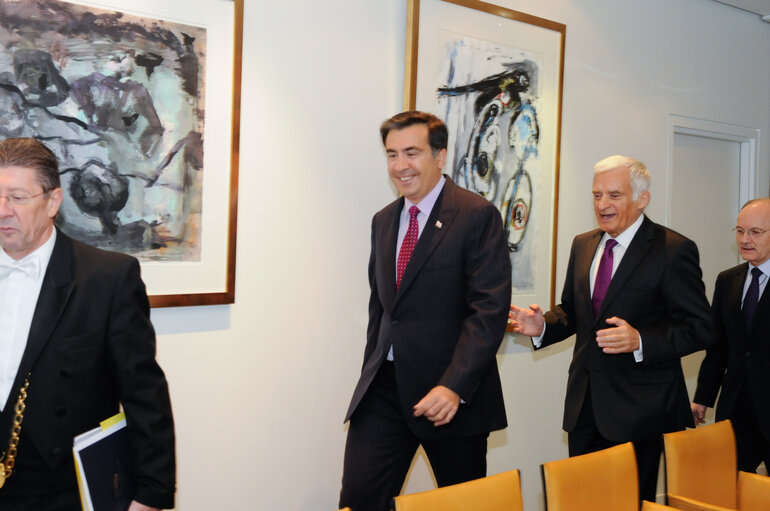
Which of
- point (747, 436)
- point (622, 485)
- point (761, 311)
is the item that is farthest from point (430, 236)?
point (747, 436)

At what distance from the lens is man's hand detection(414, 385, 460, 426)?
7.61 feet

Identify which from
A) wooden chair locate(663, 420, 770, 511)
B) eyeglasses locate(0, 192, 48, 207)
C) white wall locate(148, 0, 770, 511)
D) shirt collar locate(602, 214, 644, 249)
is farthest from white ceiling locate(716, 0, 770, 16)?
eyeglasses locate(0, 192, 48, 207)

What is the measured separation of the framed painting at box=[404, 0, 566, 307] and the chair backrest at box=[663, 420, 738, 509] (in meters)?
1.47

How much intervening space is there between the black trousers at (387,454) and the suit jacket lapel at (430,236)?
34 cm

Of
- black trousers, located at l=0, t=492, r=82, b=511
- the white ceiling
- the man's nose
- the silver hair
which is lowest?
black trousers, located at l=0, t=492, r=82, b=511

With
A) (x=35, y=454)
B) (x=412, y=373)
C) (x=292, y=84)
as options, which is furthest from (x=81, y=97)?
(x=412, y=373)

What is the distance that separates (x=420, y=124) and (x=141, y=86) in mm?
1093

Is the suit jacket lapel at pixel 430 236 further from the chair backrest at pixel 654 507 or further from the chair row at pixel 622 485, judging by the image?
the chair backrest at pixel 654 507

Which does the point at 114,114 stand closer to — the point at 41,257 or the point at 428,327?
the point at 41,257

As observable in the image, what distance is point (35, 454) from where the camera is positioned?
5.63 ft

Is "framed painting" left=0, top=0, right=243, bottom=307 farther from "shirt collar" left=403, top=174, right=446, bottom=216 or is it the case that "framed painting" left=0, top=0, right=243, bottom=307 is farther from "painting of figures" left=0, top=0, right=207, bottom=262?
"shirt collar" left=403, top=174, right=446, bottom=216

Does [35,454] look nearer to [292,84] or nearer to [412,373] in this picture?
[412,373]

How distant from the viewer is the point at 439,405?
7.60ft

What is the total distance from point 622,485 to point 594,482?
139 mm
